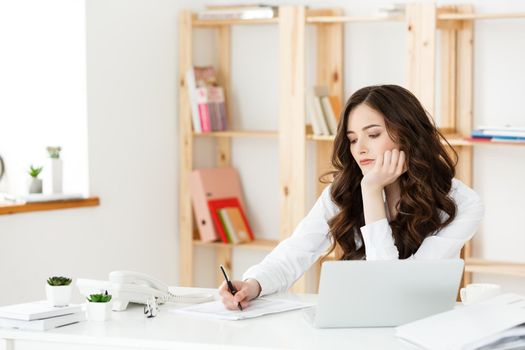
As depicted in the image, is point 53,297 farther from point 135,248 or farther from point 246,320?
point 135,248

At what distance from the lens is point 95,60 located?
4262 mm

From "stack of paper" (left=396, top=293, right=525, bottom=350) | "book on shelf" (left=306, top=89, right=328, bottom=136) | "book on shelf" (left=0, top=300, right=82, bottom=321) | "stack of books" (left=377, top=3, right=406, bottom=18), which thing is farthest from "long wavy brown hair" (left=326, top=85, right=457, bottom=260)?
"book on shelf" (left=306, top=89, right=328, bottom=136)

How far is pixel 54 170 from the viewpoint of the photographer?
4148 mm

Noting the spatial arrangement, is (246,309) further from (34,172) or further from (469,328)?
(34,172)

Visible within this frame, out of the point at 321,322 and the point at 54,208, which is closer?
the point at 321,322

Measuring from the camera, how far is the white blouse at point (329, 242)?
8.60 ft

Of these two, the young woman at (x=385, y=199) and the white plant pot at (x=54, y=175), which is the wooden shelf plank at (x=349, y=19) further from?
the young woman at (x=385, y=199)

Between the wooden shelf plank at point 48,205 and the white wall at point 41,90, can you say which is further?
the white wall at point 41,90

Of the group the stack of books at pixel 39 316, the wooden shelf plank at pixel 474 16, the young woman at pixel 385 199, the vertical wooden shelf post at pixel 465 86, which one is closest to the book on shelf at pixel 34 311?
the stack of books at pixel 39 316

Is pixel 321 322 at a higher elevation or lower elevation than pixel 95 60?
lower

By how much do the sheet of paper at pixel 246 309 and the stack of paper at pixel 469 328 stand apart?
481 mm

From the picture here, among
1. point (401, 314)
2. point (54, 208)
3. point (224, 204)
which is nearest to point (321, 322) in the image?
point (401, 314)

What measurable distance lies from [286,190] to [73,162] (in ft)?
3.32

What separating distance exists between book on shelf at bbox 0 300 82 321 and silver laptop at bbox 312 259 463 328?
0.60 metres
